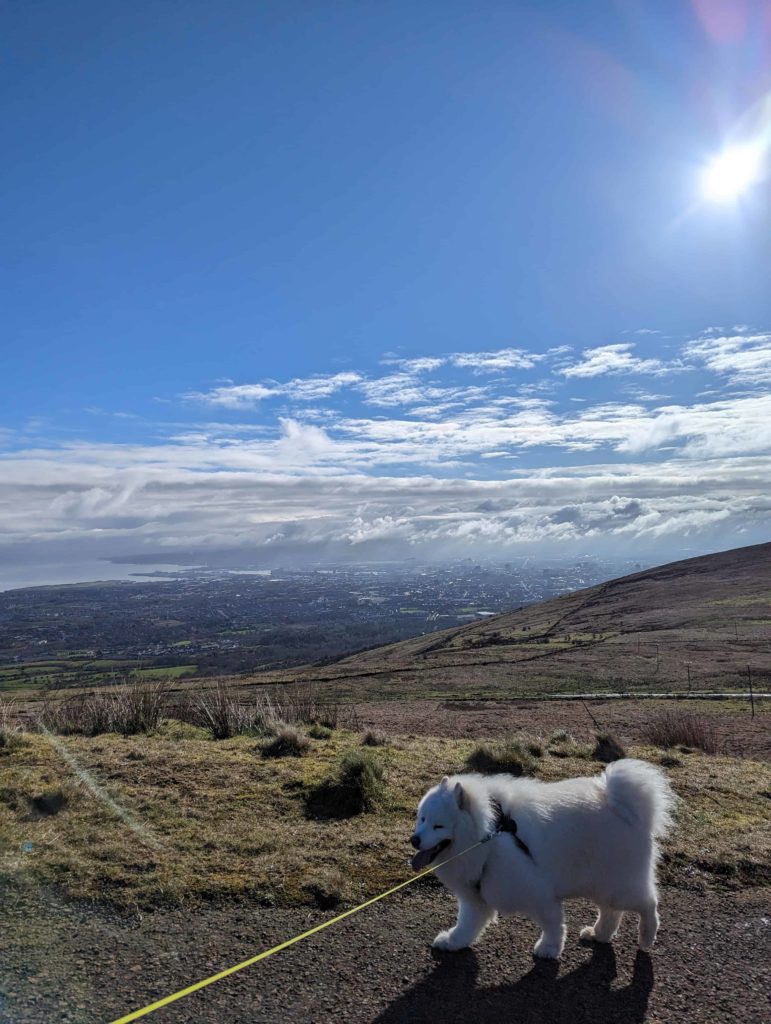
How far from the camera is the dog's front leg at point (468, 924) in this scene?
4.77 metres

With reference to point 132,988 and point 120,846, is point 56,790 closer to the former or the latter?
point 120,846

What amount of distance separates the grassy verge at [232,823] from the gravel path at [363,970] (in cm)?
41

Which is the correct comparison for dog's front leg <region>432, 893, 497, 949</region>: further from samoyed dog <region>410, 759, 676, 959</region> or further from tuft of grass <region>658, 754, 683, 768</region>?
tuft of grass <region>658, 754, 683, 768</region>

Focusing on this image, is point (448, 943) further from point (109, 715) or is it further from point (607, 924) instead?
point (109, 715)

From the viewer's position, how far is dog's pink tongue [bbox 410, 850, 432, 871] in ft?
15.3

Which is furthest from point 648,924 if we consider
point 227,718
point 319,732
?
point 227,718

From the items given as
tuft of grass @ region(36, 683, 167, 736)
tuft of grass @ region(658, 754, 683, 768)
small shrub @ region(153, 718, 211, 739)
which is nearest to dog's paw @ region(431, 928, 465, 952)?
tuft of grass @ region(658, 754, 683, 768)

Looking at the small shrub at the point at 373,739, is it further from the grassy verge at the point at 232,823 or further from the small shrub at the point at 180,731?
the small shrub at the point at 180,731

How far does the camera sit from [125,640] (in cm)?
8581

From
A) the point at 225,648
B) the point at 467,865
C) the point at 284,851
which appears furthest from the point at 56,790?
the point at 225,648

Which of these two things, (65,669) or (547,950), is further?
(65,669)

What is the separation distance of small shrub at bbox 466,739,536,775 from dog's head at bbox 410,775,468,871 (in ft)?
17.4

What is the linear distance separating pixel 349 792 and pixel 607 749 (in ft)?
20.0

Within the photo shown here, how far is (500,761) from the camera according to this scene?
1012cm
